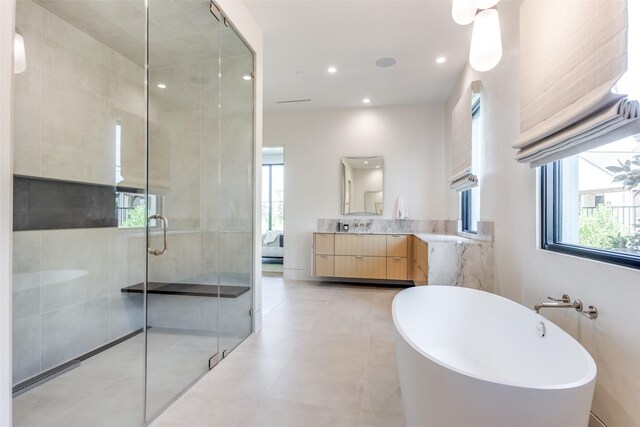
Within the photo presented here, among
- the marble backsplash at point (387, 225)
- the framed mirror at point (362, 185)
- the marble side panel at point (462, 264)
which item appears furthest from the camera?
the framed mirror at point (362, 185)

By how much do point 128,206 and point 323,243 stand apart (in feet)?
9.81

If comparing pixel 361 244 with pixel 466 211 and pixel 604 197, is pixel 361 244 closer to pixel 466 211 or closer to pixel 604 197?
pixel 466 211

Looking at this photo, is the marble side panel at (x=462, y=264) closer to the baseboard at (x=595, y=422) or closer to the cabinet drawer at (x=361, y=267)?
the baseboard at (x=595, y=422)

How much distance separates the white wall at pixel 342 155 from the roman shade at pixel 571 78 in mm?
2762

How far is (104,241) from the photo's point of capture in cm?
226

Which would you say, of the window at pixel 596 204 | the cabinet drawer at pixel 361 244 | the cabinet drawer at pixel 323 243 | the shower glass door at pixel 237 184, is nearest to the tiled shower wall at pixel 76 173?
the shower glass door at pixel 237 184

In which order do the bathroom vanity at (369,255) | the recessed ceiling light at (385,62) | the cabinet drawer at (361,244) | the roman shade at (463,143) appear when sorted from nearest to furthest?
the roman shade at (463,143)
the recessed ceiling light at (385,62)
the bathroom vanity at (369,255)
the cabinet drawer at (361,244)

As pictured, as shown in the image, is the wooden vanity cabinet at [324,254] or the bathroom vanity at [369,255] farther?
the wooden vanity cabinet at [324,254]

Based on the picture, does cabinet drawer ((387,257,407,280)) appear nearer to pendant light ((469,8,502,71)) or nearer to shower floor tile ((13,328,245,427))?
shower floor tile ((13,328,245,427))

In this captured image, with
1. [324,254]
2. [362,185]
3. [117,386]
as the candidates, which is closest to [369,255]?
[324,254]

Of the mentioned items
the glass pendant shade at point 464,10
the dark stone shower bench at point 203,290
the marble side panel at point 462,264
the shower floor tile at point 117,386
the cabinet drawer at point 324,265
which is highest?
the glass pendant shade at point 464,10

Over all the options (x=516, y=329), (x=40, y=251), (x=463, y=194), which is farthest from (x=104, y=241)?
(x=463, y=194)

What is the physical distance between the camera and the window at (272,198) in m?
7.47

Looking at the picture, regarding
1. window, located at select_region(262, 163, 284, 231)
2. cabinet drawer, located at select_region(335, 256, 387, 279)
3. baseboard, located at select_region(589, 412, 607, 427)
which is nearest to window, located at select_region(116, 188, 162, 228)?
baseboard, located at select_region(589, 412, 607, 427)
